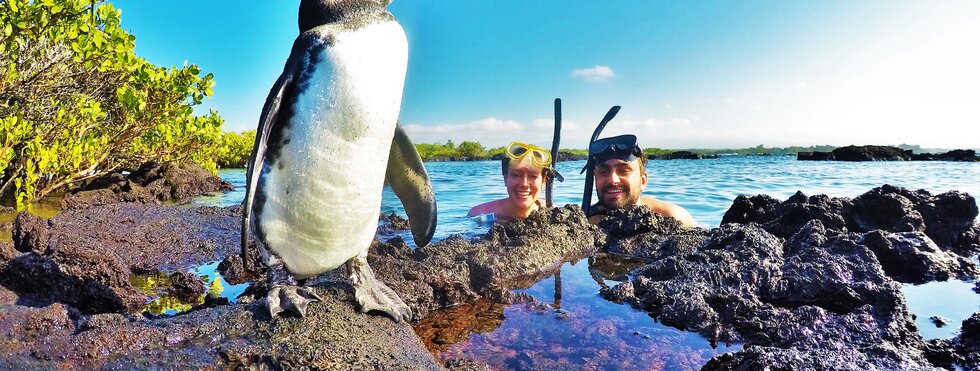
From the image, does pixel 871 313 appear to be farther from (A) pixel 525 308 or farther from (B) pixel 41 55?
(B) pixel 41 55

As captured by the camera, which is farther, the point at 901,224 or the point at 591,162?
the point at 591,162

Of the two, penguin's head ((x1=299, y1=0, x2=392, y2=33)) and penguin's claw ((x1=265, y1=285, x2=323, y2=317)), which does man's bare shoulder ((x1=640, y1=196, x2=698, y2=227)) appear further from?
penguin's claw ((x1=265, y1=285, x2=323, y2=317))

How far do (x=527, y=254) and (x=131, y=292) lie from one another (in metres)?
2.80

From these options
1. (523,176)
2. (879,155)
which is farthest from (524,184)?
(879,155)

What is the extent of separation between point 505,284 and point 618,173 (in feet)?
10.9

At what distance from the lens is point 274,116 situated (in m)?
2.25

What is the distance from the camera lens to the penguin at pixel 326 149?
2217mm

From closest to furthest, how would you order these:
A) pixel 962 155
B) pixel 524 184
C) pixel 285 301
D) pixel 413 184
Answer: pixel 285 301, pixel 413 184, pixel 524 184, pixel 962 155

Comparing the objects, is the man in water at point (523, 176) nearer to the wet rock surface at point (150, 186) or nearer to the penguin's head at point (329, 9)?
the penguin's head at point (329, 9)

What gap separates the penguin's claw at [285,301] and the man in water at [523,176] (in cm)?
473

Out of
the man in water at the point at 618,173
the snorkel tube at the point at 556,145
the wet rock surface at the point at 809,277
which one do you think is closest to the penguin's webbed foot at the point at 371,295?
the wet rock surface at the point at 809,277

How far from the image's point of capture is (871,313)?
9.43 feet

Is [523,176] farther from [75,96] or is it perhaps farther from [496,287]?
[75,96]

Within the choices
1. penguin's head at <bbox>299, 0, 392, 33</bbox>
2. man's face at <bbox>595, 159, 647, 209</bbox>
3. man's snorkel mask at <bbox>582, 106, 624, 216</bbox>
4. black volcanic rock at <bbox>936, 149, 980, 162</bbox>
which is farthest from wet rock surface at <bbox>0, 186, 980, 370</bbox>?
black volcanic rock at <bbox>936, 149, 980, 162</bbox>
